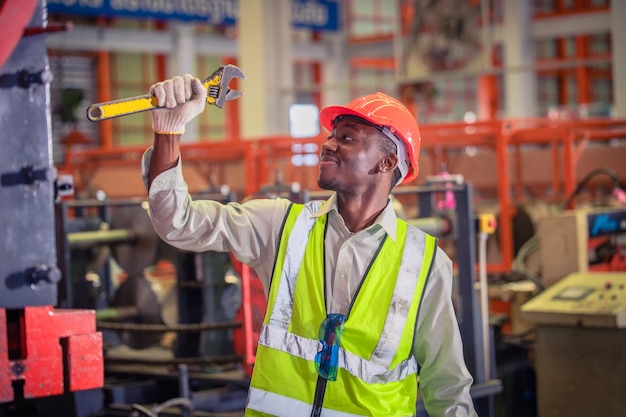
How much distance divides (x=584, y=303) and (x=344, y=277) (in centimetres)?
252

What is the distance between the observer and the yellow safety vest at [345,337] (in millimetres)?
2764

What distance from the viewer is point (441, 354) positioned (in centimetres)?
283

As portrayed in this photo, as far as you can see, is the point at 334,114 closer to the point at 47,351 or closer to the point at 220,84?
the point at 220,84

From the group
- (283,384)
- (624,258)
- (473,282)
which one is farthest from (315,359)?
(624,258)

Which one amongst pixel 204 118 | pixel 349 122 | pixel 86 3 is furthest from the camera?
pixel 204 118

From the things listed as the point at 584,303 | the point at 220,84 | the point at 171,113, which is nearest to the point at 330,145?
the point at 220,84

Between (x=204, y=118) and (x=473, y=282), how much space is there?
75.8 feet

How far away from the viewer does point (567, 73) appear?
29.0m

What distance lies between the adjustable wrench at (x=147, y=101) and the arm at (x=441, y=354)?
0.82m

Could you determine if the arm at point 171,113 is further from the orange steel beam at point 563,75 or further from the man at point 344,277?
the orange steel beam at point 563,75

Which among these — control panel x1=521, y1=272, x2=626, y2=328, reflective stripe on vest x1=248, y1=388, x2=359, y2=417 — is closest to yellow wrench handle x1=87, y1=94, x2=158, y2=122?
reflective stripe on vest x1=248, y1=388, x2=359, y2=417

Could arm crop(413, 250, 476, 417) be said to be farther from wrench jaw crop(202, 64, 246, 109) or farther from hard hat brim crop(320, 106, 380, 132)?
wrench jaw crop(202, 64, 246, 109)

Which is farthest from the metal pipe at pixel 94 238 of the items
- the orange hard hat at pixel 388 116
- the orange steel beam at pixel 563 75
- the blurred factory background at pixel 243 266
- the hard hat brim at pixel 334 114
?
the orange steel beam at pixel 563 75

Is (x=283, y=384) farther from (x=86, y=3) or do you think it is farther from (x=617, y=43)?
(x=617, y=43)
